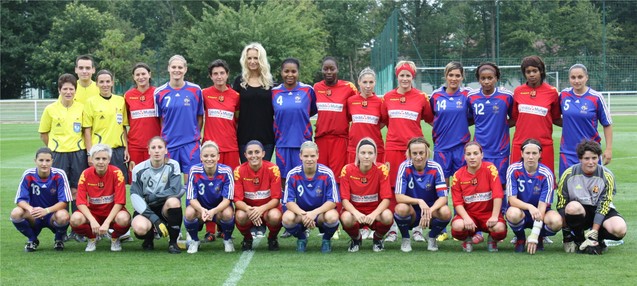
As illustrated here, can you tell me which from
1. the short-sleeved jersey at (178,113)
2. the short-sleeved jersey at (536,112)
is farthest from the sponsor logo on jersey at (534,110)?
the short-sleeved jersey at (178,113)

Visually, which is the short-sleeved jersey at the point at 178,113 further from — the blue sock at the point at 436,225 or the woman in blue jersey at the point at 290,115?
the blue sock at the point at 436,225

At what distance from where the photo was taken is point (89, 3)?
152ft

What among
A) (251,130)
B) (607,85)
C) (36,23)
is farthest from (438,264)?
(36,23)

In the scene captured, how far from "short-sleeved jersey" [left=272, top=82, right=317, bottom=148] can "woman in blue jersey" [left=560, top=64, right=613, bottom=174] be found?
230cm

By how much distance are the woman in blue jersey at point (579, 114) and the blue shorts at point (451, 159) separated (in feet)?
3.00

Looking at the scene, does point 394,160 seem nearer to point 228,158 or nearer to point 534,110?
point 534,110

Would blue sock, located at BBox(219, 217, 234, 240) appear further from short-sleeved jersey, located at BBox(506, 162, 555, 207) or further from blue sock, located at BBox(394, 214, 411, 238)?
short-sleeved jersey, located at BBox(506, 162, 555, 207)

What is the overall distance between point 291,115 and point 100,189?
1.82m

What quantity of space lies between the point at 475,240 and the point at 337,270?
1.51 meters

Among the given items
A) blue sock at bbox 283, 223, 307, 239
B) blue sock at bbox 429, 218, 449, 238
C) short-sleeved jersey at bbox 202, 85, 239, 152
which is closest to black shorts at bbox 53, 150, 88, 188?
short-sleeved jersey at bbox 202, 85, 239, 152

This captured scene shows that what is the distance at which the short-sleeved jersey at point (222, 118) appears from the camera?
725 centimetres

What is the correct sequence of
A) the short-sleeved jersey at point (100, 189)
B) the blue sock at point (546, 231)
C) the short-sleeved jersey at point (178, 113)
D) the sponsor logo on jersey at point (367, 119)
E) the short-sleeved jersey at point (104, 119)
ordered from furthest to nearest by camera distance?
the short-sleeved jersey at point (104, 119), the sponsor logo on jersey at point (367, 119), the short-sleeved jersey at point (178, 113), the short-sleeved jersey at point (100, 189), the blue sock at point (546, 231)

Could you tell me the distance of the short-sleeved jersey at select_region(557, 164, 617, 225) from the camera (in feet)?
20.5

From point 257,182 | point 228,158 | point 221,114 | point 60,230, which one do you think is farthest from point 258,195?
point 60,230
